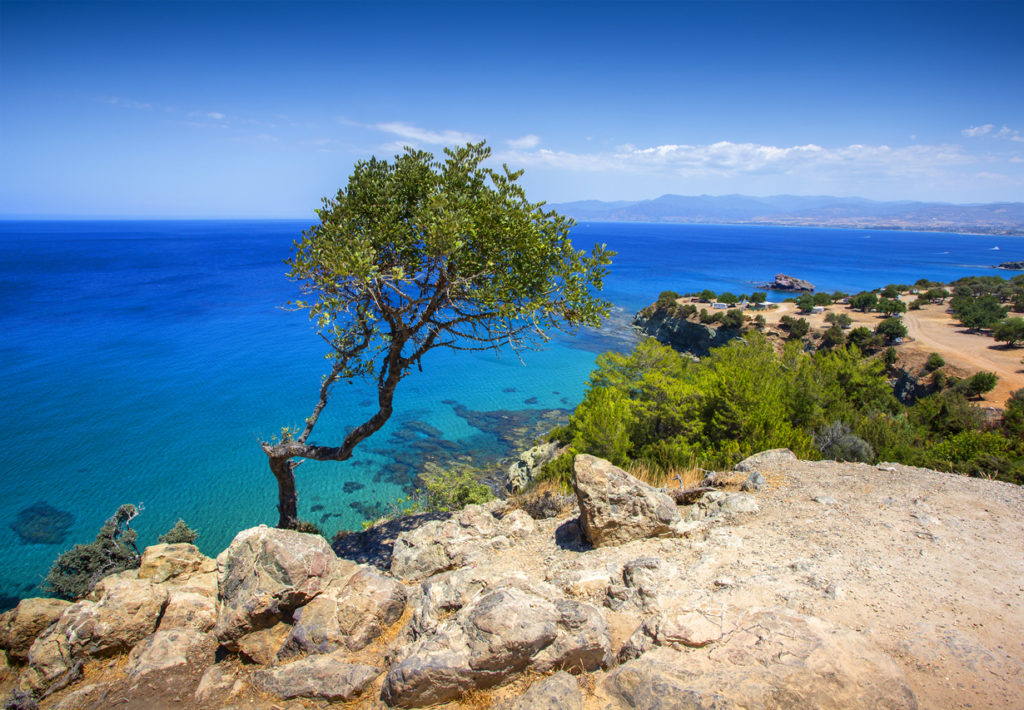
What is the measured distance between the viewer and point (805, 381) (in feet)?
57.8

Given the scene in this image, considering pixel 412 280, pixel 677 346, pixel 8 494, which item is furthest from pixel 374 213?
pixel 677 346

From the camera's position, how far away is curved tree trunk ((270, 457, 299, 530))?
11.4 meters

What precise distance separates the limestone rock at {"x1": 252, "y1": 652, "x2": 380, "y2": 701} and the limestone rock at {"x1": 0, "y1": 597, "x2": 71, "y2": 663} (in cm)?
560

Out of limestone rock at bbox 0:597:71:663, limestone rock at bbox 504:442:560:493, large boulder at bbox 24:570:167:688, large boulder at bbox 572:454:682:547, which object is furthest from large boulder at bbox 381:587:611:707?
limestone rock at bbox 504:442:560:493

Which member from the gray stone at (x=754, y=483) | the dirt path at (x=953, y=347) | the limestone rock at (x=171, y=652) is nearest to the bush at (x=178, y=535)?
the limestone rock at (x=171, y=652)

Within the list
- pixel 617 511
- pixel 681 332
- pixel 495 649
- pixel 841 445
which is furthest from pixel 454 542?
pixel 681 332

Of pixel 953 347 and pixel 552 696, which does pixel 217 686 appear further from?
pixel 953 347

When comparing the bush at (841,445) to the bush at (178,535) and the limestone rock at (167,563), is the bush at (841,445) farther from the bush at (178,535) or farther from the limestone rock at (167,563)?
the bush at (178,535)

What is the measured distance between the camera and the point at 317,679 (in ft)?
18.8

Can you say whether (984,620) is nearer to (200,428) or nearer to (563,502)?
(563,502)

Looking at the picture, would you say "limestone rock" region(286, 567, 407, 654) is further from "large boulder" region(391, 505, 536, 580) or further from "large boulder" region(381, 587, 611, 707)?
"large boulder" region(391, 505, 536, 580)

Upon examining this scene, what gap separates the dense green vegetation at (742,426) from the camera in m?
13.7

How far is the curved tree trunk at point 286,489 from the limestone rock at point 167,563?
2157 mm

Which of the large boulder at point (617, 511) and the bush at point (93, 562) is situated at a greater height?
the large boulder at point (617, 511)
